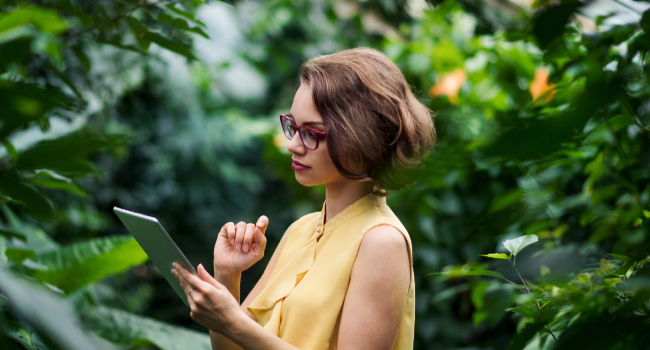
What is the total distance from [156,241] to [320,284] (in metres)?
0.28

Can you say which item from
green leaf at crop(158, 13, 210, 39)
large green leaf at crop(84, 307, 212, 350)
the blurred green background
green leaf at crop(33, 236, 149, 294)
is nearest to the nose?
the blurred green background

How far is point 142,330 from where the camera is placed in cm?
167

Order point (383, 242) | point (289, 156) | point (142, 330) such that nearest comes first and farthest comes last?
point (383, 242)
point (142, 330)
point (289, 156)

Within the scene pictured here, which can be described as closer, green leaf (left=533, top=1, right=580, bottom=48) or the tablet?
green leaf (left=533, top=1, right=580, bottom=48)

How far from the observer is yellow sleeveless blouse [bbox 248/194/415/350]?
79 centimetres

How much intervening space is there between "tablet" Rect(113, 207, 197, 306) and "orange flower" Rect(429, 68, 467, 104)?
1761 millimetres

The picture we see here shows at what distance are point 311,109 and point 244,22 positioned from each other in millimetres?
2952

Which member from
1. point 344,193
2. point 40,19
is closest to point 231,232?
point 344,193

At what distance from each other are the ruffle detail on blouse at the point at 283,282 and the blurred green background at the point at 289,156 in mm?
247

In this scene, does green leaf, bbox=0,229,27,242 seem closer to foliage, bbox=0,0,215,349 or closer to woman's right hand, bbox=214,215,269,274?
foliage, bbox=0,0,215,349

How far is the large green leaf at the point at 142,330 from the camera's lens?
5.21 feet

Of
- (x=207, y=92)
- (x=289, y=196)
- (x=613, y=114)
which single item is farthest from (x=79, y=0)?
(x=613, y=114)

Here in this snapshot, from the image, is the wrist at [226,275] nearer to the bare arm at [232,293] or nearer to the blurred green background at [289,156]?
the bare arm at [232,293]

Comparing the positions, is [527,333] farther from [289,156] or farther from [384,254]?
[289,156]
